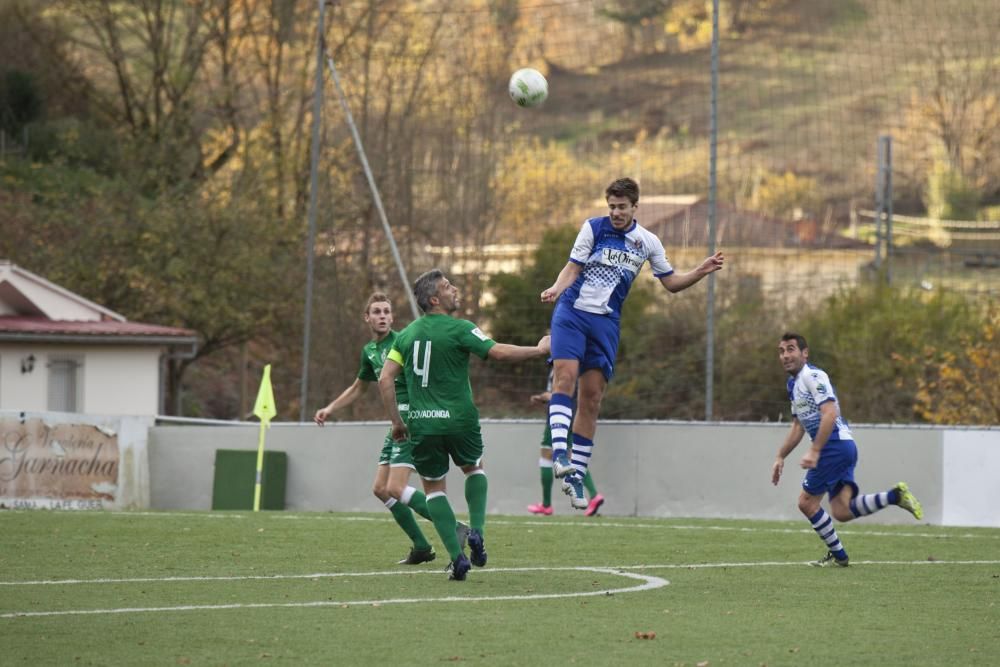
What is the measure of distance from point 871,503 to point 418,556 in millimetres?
3841

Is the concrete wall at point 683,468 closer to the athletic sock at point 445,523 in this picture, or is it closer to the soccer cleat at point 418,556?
the soccer cleat at point 418,556

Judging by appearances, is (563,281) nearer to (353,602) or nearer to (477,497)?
(477,497)

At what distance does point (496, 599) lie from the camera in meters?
9.52

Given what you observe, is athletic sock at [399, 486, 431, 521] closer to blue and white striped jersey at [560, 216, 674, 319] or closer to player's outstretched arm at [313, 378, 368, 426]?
player's outstretched arm at [313, 378, 368, 426]

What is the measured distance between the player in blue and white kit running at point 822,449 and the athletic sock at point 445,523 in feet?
10.4

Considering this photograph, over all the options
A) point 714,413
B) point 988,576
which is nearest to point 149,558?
point 988,576

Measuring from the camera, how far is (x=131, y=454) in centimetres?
2258

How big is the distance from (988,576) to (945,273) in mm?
19698

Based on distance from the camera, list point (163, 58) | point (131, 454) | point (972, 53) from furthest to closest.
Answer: point (163, 58), point (972, 53), point (131, 454)

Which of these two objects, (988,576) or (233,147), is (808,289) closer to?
(988,576)

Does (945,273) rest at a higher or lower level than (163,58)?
lower

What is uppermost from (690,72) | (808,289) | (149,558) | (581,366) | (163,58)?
(163,58)

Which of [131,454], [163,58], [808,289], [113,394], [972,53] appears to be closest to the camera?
[131,454]

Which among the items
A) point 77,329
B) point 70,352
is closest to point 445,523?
point 77,329
